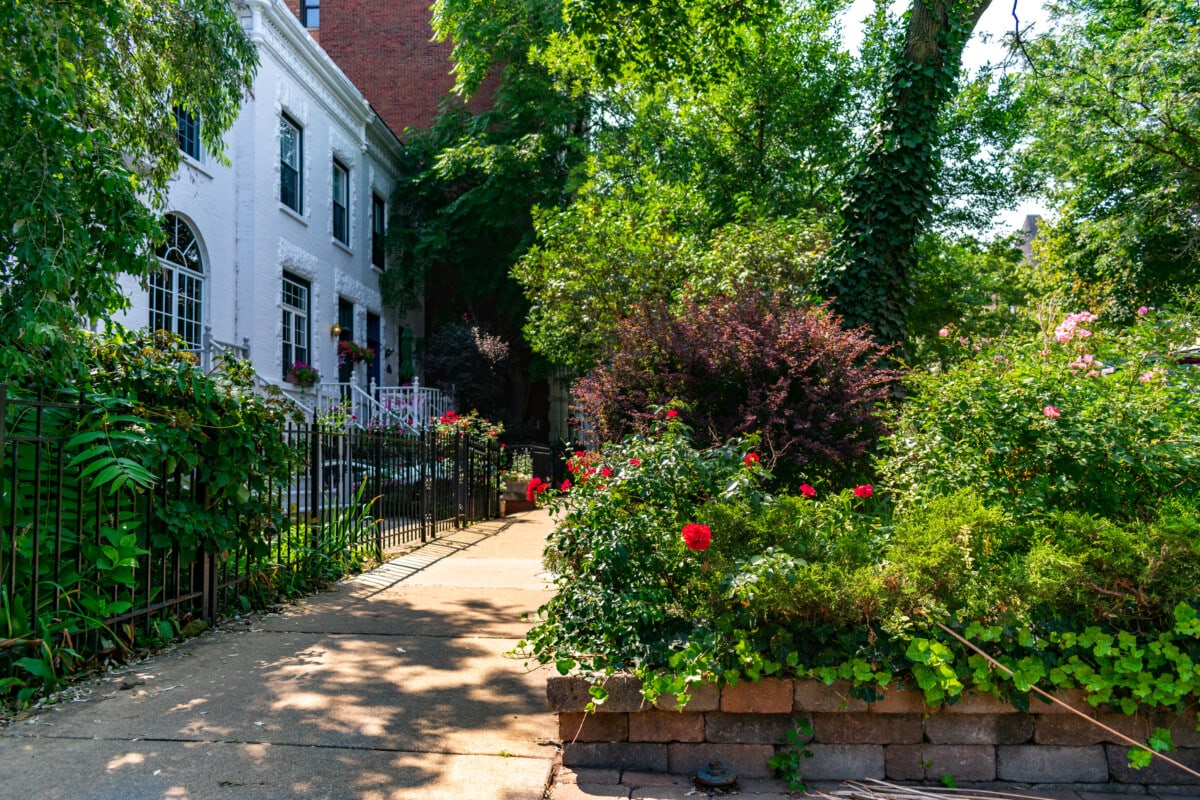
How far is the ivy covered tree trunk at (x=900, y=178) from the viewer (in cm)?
898

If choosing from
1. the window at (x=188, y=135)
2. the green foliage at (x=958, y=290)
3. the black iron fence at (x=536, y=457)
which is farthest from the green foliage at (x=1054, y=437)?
the green foliage at (x=958, y=290)

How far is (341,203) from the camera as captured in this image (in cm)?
1873

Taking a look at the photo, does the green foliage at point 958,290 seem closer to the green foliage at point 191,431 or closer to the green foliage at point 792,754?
the green foliage at point 191,431

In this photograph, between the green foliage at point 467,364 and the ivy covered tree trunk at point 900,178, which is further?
the green foliage at point 467,364

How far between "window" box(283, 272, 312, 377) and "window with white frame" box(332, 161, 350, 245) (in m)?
2.55

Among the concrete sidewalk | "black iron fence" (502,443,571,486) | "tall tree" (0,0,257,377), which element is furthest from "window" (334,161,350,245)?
the concrete sidewalk

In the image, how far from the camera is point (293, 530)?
770 centimetres

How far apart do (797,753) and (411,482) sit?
25.8 feet

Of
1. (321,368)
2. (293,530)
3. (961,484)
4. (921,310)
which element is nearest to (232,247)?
(321,368)

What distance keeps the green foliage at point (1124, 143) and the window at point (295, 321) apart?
44.3ft

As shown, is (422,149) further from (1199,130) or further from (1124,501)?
(1124,501)

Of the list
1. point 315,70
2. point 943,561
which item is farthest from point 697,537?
point 315,70

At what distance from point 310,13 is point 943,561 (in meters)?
26.9

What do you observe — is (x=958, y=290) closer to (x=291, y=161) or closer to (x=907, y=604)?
(x=291, y=161)
